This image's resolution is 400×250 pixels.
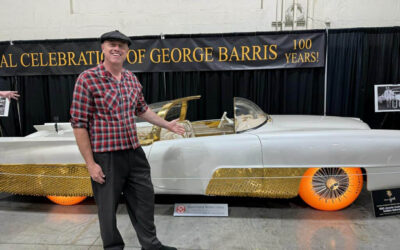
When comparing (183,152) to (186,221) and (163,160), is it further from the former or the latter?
(186,221)

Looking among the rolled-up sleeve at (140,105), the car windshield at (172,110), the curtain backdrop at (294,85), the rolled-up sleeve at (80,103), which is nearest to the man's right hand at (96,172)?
the rolled-up sleeve at (80,103)

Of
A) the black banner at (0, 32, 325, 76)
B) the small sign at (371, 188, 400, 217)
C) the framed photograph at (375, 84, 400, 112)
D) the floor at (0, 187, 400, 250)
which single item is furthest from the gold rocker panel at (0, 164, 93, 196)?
the framed photograph at (375, 84, 400, 112)

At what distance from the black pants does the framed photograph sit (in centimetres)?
363

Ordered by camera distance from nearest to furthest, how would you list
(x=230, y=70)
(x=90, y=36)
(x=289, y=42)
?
(x=289, y=42) → (x=230, y=70) → (x=90, y=36)

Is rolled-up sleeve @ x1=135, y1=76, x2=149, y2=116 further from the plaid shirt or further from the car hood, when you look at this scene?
the car hood

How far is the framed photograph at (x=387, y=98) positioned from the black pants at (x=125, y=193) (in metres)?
3.63

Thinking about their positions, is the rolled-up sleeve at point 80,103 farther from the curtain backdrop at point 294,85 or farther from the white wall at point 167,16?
the white wall at point 167,16

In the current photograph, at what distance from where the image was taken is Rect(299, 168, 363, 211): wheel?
7.47 ft

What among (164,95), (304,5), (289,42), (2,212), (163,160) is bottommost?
(2,212)

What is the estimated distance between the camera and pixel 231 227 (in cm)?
220

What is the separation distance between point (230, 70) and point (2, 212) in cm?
324

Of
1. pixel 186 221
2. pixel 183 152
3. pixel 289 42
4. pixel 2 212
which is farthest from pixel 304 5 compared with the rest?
pixel 2 212

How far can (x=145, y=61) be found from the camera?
4.04 m

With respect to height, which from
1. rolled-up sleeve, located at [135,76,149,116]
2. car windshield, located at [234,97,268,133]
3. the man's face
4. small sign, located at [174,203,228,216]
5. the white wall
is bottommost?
small sign, located at [174,203,228,216]
